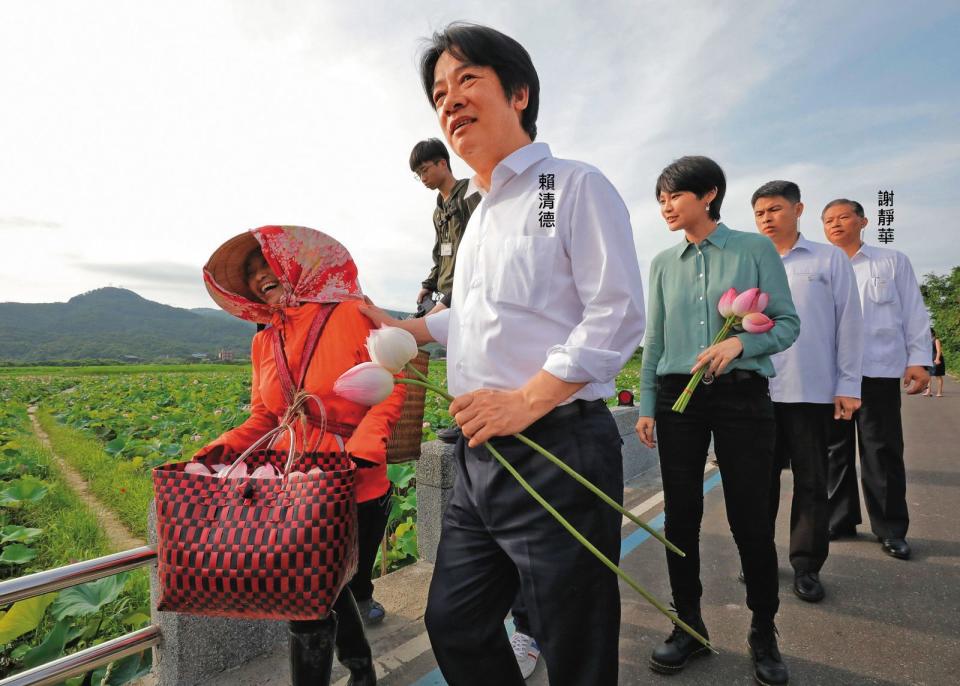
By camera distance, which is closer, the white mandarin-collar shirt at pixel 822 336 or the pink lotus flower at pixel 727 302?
the pink lotus flower at pixel 727 302

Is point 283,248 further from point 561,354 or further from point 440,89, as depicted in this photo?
point 561,354

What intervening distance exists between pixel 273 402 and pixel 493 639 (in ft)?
4.03

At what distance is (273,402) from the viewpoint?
208cm

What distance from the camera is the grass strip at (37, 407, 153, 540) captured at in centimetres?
512

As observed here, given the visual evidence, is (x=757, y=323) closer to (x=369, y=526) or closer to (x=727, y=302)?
(x=727, y=302)

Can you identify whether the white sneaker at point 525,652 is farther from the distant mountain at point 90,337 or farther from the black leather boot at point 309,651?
the distant mountain at point 90,337

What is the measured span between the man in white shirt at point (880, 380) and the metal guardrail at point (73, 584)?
4273 millimetres

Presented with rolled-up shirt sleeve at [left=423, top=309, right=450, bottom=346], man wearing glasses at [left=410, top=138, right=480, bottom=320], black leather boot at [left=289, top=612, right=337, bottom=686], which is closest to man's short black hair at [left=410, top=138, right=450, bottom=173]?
man wearing glasses at [left=410, top=138, right=480, bottom=320]

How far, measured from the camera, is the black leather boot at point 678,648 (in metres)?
2.31

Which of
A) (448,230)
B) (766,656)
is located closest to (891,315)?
(766,656)

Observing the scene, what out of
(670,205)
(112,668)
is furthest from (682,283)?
(112,668)

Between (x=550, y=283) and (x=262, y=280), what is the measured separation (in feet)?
4.58

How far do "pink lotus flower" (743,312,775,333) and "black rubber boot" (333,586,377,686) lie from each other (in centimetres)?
180

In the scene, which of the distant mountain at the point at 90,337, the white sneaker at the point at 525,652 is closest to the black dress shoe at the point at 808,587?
the white sneaker at the point at 525,652
